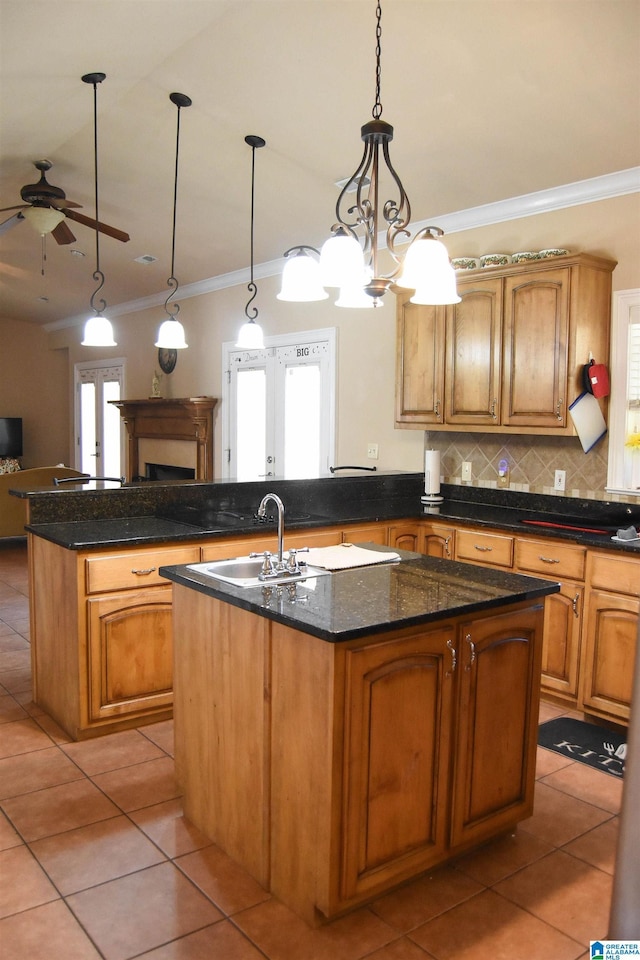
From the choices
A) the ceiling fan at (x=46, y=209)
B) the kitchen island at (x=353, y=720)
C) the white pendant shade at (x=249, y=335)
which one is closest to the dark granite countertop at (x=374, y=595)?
the kitchen island at (x=353, y=720)

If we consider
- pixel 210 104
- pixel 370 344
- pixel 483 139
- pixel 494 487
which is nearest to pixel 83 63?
pixel 210 104

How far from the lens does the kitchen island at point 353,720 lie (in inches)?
76.9

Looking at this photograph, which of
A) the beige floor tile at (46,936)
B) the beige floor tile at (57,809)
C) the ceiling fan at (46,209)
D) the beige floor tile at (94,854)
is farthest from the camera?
the ceiling fan at (46,209)

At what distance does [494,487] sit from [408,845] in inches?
108

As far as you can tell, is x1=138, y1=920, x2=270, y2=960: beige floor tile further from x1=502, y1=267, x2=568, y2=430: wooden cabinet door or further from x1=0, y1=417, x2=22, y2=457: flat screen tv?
x1=0, y1=417, x2=22, y2=457: flat screen tv

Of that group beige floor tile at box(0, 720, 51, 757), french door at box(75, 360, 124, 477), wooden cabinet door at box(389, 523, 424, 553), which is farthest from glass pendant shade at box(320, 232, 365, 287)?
french door at box(75, 360, 124, 477)

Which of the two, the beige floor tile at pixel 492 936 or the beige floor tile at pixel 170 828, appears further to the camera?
the beige floor tile at pixel 170 828

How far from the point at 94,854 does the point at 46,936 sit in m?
0.39

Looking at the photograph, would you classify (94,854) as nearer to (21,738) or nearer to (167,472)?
(21,738)

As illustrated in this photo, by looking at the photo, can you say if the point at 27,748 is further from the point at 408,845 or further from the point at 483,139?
the point at 483,139

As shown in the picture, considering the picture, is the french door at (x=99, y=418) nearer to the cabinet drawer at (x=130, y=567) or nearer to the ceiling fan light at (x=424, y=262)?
the cabinet drawer at (x=130, y=567)

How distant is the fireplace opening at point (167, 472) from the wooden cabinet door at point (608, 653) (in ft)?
15.4

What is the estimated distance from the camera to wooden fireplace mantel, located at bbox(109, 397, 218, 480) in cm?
702

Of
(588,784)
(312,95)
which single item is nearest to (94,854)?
(588,784)
